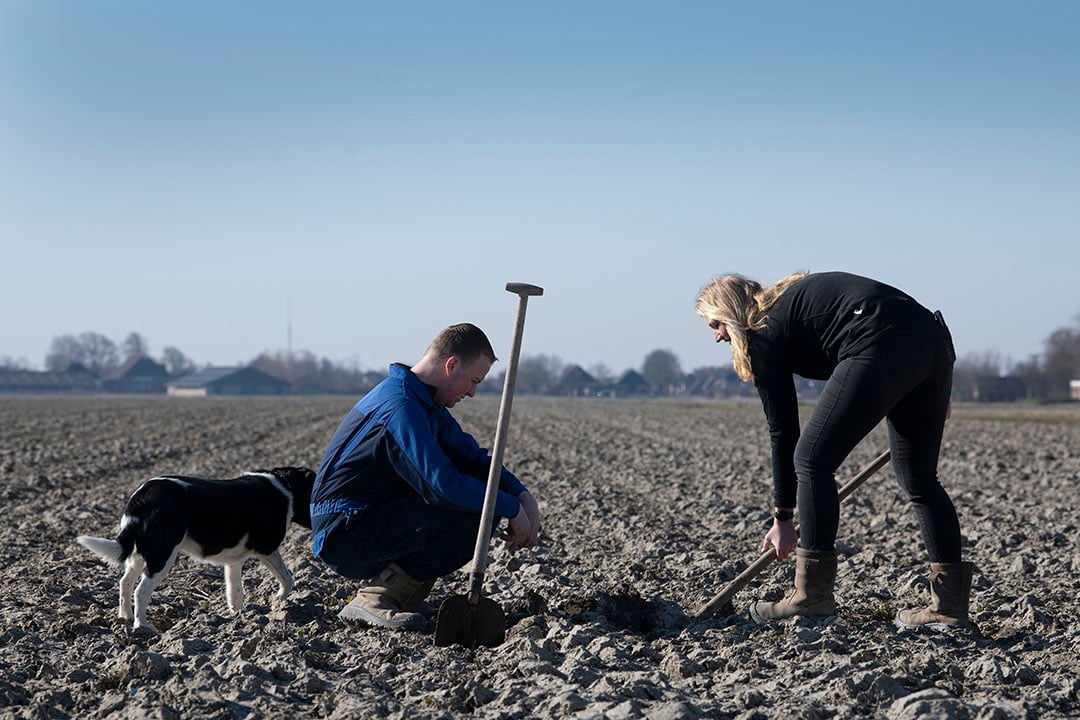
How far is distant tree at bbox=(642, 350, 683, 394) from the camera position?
144m

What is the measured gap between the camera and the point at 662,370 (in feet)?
484

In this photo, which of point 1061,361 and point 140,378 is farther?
point 140,378

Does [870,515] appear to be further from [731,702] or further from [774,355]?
[731,702]

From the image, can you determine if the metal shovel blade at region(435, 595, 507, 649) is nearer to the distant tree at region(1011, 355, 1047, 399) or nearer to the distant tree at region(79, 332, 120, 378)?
the distant tree at region(1011, 355, 1047, 399)

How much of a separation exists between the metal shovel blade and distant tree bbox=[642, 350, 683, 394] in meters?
138

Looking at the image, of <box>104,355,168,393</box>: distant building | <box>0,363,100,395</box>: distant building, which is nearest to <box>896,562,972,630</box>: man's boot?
<box>0,363,100,395</box>: distant building

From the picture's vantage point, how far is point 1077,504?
32.0ft

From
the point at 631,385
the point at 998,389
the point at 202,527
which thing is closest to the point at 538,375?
the point at 631,385

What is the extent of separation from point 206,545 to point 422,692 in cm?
187

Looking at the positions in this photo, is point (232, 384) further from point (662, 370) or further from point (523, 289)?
point (523, 289)

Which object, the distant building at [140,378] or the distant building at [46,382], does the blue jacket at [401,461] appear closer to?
the distant building at [46,382]

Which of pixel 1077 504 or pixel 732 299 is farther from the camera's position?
pixel 1077 504

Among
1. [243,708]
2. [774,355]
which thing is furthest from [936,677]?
[243,708]

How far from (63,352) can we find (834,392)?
169 meters
